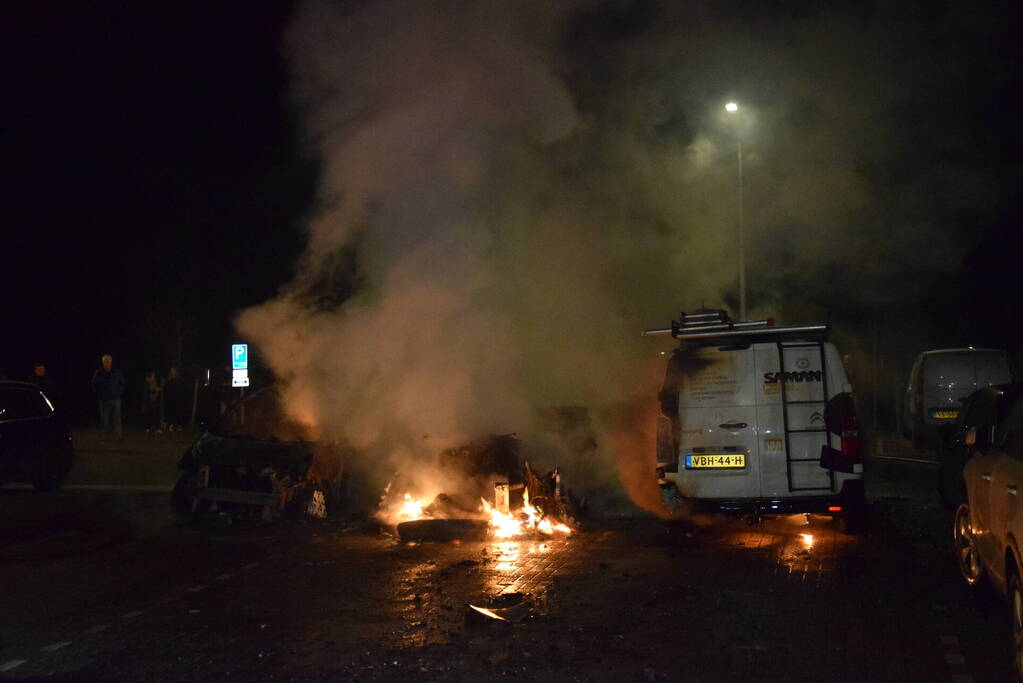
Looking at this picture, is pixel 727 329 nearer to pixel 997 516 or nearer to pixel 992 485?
pixel 992 485

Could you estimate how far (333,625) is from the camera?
6.12 m

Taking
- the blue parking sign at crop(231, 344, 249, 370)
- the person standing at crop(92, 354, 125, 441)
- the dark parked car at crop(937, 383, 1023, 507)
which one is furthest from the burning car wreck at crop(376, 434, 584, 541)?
the person standing at crop(92, 354, 125, 441)

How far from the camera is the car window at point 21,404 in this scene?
12211mm

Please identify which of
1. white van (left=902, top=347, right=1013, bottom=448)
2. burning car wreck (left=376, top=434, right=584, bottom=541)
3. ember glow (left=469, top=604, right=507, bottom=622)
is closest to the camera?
ember glow (left=469, top=604, right=507, bottom=622)

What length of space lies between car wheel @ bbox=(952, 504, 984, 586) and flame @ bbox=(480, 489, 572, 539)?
361cm

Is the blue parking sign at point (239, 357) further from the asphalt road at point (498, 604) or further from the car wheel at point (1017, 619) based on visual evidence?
Result: the car wheel at point (1017, 619)

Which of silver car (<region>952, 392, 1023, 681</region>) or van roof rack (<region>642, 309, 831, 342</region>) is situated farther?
van roof rack (<region>642, 309, 831, 342</region>)

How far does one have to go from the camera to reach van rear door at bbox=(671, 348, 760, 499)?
28.7ft

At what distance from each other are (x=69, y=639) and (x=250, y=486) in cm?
441

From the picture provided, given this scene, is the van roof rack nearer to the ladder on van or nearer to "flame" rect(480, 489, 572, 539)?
the ladder on van

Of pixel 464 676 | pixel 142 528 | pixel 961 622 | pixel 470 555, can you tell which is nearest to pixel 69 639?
pixel 464 676

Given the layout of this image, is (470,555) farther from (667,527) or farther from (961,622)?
(961,622)

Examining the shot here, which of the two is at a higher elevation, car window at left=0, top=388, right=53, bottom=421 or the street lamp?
the street lamp

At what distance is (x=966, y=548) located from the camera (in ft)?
22.3
